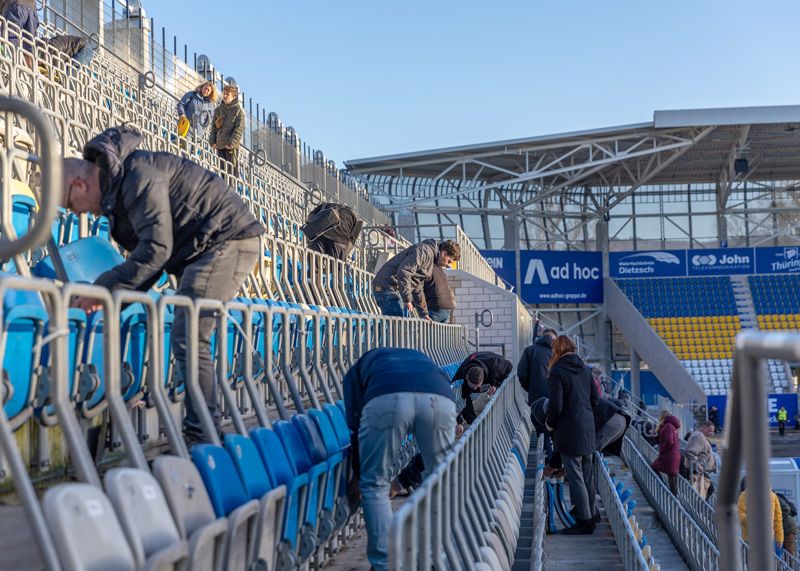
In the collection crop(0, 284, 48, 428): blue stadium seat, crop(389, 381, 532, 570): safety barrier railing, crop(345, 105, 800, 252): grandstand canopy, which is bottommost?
crop(389, 381, 532, 570): safety barrier railing

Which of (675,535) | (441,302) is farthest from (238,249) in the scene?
(675,535)

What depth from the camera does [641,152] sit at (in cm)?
2717

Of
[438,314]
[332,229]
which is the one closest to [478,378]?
[332,229]

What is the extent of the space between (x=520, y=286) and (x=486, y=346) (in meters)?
16.0

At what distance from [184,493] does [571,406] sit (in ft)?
14.1

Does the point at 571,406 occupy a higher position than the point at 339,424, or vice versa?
the point at 339,424

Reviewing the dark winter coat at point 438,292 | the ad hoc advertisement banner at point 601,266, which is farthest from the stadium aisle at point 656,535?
the ad hoc advertisement banner at point 601,266

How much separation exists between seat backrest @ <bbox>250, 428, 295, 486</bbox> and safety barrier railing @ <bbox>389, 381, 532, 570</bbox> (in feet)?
1.68

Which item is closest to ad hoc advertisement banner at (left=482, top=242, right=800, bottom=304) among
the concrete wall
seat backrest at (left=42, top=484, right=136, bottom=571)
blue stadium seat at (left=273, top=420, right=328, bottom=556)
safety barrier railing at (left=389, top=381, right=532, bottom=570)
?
the concrete wall

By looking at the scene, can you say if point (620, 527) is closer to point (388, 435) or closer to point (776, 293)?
point (388, 435)

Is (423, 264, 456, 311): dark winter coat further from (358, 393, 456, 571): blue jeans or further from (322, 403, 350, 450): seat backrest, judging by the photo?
(358, 393, 456, 571): blue jeans

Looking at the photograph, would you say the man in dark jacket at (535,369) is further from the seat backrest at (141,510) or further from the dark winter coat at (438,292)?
the seat backrest at (141,510)

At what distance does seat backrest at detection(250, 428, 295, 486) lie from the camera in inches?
113

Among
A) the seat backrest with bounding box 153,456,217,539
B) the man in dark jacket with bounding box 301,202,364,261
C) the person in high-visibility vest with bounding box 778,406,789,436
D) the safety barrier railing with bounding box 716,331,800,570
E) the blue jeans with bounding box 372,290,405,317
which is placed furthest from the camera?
the person in high-visibility vest with bounding box 778,406,789,436
